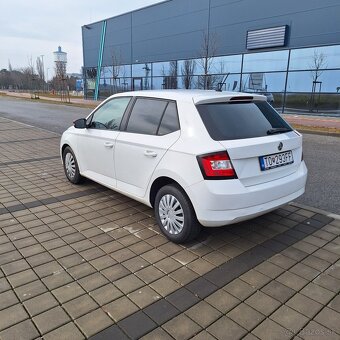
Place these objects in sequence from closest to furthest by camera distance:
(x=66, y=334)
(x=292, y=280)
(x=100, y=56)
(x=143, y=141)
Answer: (x=66, y=334), (x=292, y=280), (x=143, y=141), (x=100, y=56)

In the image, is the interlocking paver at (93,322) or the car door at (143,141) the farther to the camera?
the car door at (143,141)

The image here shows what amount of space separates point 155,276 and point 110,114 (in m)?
2.50

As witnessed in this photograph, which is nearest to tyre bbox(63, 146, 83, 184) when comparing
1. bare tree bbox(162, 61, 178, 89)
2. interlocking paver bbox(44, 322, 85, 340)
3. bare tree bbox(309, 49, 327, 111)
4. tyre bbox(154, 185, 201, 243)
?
tyre bbox(154, 185, 201, 243)

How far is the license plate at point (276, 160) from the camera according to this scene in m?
3.35

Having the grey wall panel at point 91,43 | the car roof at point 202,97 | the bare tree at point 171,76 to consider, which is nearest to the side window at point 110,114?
the car roof at point 202,97

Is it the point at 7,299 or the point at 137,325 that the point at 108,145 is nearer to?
the point at 7,299

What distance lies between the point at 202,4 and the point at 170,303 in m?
26.2

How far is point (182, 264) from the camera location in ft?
10.5

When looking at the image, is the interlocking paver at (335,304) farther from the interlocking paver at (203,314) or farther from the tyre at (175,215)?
the tyre at (175,215)

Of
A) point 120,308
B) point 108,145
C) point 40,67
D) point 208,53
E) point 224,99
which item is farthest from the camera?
point 40,67

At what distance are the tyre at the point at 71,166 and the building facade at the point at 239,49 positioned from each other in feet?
57.2

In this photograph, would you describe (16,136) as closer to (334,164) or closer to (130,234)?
(130,234)

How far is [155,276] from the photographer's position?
2992 mm

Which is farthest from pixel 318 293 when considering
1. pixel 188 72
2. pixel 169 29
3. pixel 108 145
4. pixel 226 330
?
pixel 169 29
